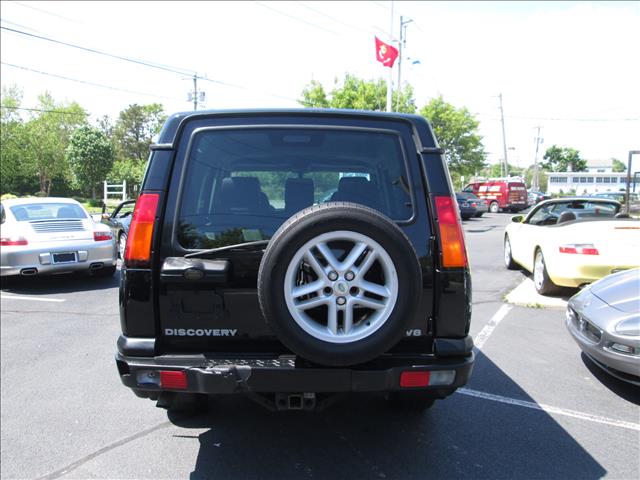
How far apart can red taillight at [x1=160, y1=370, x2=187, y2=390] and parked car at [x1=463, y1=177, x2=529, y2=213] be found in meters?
31.1

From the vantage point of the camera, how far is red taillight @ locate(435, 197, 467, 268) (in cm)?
249

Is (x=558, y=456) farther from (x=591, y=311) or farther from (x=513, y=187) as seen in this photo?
(x=513, y=187)

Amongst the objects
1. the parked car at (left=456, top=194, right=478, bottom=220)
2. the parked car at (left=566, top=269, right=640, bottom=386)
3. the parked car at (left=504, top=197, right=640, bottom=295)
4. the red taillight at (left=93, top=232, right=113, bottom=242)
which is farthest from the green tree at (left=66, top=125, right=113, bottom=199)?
the parked car at (left=566, top=269, right=640, bottom=386)

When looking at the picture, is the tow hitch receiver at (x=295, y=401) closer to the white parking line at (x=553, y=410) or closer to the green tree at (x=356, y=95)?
the white parking line at (x=553, y=410)

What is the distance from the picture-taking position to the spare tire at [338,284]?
2193mm

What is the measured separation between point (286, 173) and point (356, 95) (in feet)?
110

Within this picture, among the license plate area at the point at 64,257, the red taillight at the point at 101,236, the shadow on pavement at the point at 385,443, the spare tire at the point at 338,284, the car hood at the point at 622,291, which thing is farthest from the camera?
the red taillight at the point at 101,236

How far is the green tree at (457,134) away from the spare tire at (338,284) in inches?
1410

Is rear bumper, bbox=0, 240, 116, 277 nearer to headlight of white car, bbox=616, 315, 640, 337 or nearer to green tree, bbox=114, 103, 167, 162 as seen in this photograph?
headlight of white car, bbox=616, 315, 640, 337

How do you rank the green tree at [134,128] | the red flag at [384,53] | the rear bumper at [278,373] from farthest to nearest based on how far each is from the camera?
the green tree at [134,128], the red flag at [384,53], the rear bumper at [278,373]

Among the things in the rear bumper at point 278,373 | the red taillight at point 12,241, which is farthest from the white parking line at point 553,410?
the red taillight at point 12,241

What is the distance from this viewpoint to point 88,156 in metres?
48.2

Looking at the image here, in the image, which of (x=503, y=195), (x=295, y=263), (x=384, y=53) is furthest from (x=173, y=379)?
(x=503, y=195)

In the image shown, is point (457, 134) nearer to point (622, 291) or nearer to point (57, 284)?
point (57, 284)
